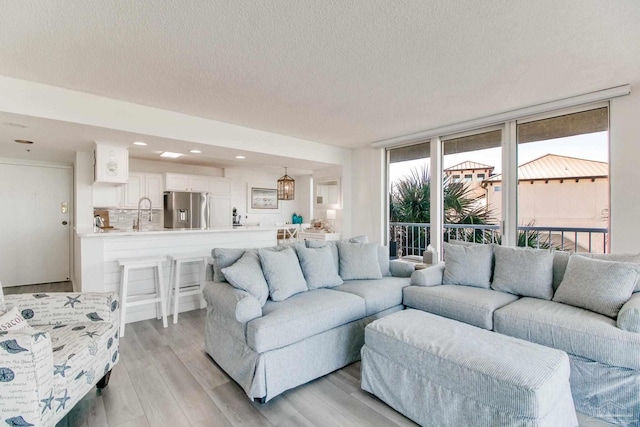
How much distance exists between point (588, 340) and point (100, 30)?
360cm

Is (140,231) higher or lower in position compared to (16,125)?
lower

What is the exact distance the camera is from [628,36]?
1991 millimetres

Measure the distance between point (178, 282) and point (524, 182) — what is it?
13.8ft

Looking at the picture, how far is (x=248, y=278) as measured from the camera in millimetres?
2422

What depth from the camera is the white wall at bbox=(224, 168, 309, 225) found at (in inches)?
277

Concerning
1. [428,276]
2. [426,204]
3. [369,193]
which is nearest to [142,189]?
[369,193]

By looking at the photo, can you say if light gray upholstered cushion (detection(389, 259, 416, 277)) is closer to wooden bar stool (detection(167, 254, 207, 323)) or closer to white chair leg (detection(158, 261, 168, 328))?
wooden bar stool (detection(167, 254, 207, 323))

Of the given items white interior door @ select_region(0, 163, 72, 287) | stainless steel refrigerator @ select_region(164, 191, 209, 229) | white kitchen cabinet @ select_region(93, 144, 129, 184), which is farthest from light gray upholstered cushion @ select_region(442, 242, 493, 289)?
white interior door @ select_region(0, 163, 72, 287)

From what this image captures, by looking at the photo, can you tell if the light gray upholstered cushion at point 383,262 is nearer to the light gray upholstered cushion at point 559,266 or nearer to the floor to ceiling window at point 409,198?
the floor to ceiling window at point 409,198

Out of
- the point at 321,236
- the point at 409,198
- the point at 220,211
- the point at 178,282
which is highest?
the point at 409,198

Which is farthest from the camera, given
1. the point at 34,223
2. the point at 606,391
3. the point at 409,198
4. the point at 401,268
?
the point at 34,223

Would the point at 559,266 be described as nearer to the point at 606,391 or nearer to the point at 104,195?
the point at 606,391

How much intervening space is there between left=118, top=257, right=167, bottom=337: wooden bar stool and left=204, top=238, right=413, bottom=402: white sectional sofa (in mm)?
1017

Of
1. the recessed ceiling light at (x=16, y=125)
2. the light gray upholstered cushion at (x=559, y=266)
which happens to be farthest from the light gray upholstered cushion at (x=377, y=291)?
the recessed ceiling light at (x=16, y=125)
